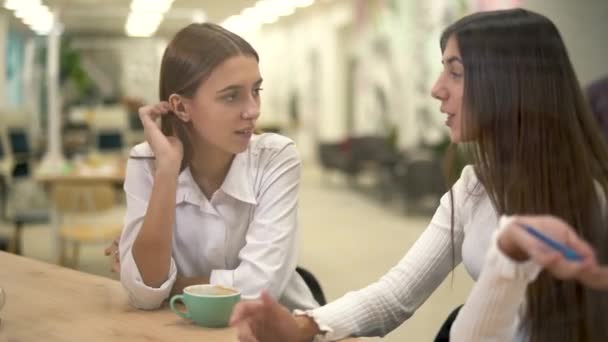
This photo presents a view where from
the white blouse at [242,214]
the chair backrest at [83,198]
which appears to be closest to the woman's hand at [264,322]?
the white blouse at [242,214]

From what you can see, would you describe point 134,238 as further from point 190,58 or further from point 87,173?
point 87,173

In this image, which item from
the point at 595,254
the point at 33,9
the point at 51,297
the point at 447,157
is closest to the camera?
the point at 595,254

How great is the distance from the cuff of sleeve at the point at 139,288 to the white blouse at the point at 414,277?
1.07 ft

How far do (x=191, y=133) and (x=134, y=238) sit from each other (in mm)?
256

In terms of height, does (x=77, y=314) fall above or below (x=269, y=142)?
below

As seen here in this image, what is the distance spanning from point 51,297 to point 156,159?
1.09 ft

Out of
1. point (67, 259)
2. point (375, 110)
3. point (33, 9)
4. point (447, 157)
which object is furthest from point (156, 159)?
point (375, 110)

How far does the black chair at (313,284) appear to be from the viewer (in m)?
1.58

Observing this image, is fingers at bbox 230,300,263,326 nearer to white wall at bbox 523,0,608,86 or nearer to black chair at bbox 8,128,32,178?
white wall at bbox 523,0,608,86

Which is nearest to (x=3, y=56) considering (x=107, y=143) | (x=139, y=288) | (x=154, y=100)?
(x=154, y=100)

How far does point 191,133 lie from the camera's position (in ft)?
4.84

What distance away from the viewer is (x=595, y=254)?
0.73 meters

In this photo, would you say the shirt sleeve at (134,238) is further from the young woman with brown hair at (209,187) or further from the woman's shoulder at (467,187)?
the woman's shoulder at (467,187)

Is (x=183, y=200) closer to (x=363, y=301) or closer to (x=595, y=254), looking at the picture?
(x=363, y=301)
